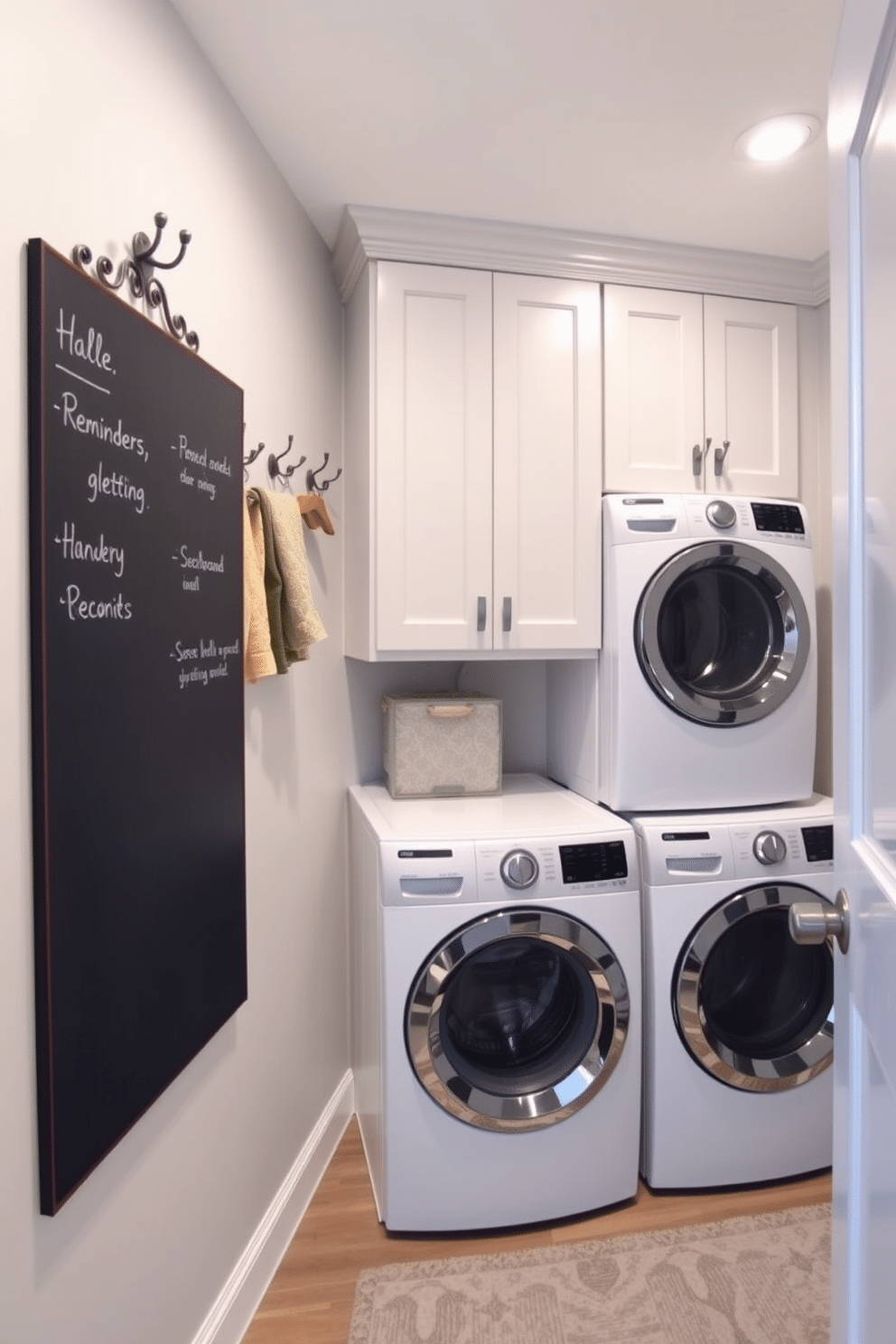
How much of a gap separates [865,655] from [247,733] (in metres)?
1.22

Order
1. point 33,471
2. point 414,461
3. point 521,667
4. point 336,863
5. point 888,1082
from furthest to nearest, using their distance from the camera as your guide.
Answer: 1. point 521,667
2. point 336,863
3. point 414,461
4. point 33,471
5. point 888,1082

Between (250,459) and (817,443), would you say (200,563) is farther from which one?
(817,443)

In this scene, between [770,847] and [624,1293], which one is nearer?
[624,1293]

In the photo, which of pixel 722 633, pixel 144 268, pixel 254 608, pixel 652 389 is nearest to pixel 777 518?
pixel 722 633

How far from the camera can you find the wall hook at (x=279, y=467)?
1831 mm

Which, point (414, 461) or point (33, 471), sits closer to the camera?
point (33, 471)

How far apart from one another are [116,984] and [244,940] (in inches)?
19.1

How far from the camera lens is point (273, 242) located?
1.85 meters

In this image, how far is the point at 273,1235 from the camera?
1.75 metres

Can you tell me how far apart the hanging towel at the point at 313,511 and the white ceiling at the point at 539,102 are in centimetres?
77

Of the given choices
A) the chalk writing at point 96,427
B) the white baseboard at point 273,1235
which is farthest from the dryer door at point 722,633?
the white baseboard at point 273,1235

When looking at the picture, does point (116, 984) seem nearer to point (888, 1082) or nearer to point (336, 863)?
point (888, 1082)

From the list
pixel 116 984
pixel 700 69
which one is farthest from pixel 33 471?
pixel 700 69

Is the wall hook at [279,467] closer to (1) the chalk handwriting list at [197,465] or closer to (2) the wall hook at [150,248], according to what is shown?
(1) the chalk handwriting list at [197,465]
